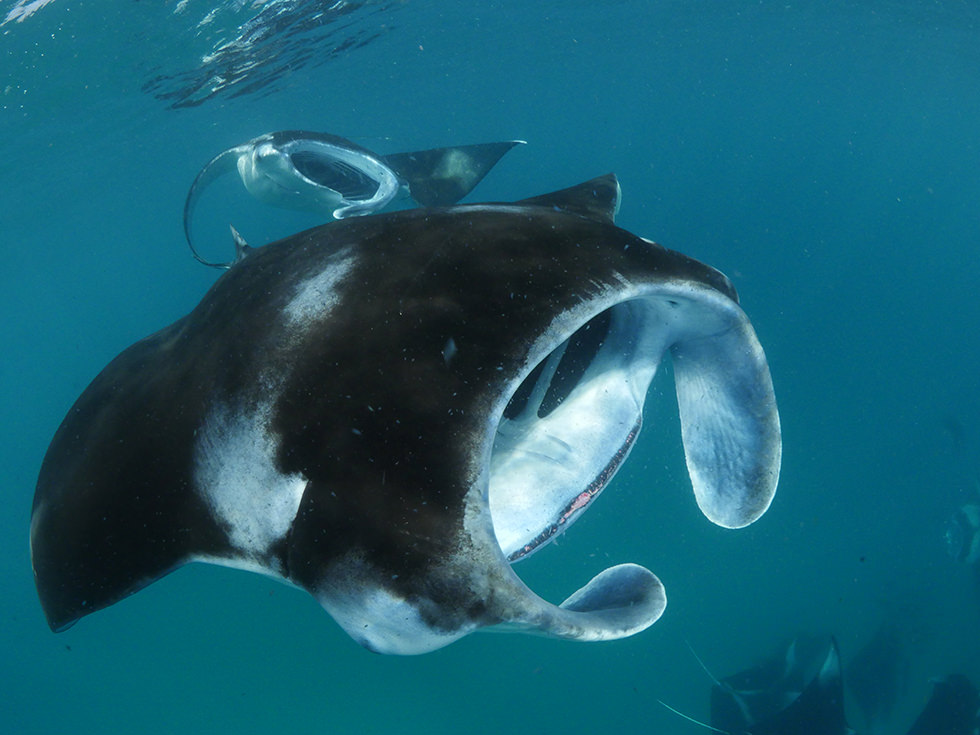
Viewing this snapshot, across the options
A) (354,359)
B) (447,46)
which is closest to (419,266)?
(354,359)

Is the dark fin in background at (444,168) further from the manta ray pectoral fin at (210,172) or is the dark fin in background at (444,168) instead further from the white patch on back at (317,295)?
the white patch on back at (317,295)

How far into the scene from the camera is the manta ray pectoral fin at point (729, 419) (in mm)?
1997

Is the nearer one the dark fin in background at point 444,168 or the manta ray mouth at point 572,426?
the manta ray mouth at point 572,426

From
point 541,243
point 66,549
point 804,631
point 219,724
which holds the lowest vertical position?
point 804,631

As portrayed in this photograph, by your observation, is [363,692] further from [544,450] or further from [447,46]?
[447,46]

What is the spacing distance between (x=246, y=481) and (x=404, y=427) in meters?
0.54

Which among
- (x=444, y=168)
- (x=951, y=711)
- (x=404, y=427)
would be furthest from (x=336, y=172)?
(x=951, y=711)

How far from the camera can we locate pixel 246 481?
1549 mm

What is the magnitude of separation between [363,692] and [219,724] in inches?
117

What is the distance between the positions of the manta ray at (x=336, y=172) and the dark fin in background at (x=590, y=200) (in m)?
4.81

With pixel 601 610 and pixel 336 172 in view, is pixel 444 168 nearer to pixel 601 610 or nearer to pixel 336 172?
pixel 336 172

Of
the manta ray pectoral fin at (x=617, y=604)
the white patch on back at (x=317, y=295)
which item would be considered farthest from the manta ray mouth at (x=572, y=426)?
the white patch on back at (x=317, y=295)

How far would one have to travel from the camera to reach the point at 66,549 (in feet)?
6.02

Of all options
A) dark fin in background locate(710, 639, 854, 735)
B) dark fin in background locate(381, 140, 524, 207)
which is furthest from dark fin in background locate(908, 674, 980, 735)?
dark fin in background locate(381, 140, 524, 207)
